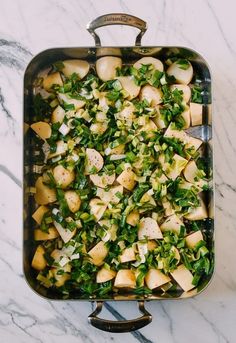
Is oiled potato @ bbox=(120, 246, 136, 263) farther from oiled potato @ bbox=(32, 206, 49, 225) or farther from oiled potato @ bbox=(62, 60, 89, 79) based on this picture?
oiled potato @ bbox=(62, 60, 89, 79)

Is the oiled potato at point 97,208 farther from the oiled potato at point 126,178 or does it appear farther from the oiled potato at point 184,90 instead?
the oiled potato at point 184,90

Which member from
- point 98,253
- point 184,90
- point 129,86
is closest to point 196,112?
point 184,90

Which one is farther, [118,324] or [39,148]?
[39,148]

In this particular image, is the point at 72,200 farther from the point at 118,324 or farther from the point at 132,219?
the point at 118,324

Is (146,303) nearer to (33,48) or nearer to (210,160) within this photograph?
(210,160)

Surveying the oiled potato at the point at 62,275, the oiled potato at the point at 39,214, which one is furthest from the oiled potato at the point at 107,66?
the oiled potato at the point at 62,275
